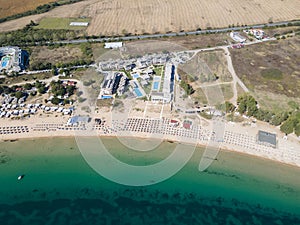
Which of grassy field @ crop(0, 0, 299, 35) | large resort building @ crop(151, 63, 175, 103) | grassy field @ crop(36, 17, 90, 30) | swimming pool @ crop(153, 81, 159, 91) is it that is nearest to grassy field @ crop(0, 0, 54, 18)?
grassy field @ crop(0, 0, 299, 35)

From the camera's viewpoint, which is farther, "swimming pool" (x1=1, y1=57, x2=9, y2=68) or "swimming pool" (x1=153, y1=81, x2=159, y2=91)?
"swimming pool" (x1=1, y1=57, x2=9, y2=68)

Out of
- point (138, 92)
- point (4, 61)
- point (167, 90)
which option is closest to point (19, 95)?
point (4, 61)

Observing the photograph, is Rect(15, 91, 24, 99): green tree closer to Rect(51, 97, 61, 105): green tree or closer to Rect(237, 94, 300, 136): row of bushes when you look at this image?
Rect(51, 97, 61, 105): green tree

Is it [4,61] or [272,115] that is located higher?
[4,61]

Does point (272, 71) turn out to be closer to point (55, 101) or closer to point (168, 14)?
point (168, 14)

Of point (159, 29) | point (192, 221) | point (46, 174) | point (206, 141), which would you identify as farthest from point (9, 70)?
point (192, 221)

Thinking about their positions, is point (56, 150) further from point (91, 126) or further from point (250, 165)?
point (250, 165)
